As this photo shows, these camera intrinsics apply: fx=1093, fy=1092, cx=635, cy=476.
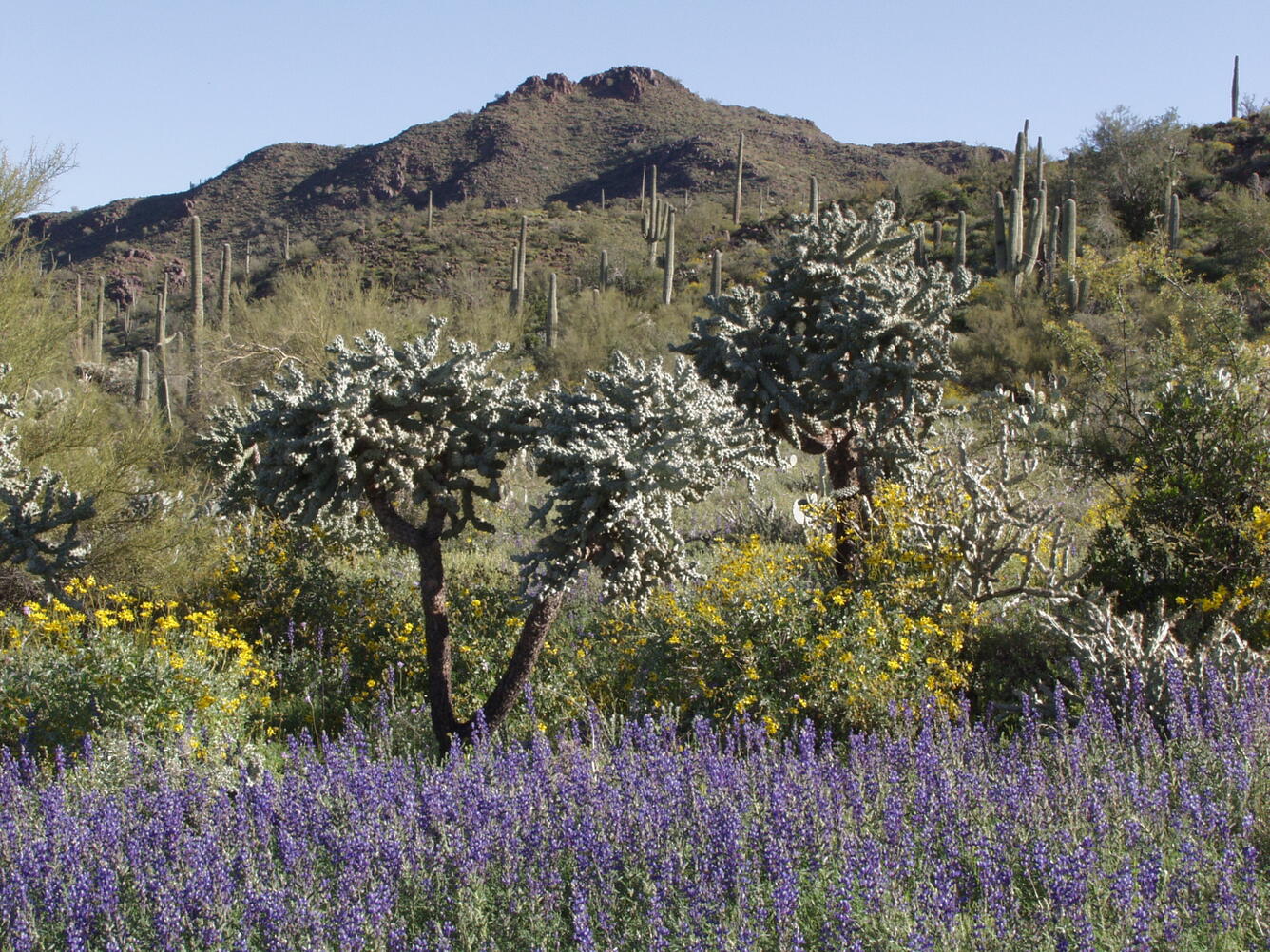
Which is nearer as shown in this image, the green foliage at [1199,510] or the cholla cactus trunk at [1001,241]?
the green foliage at [1199,510]

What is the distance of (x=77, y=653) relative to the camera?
5707 millimetres

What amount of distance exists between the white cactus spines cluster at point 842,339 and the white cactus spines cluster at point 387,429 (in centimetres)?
148

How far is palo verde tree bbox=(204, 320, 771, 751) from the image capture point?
182 inches

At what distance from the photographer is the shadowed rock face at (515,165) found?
6269cm

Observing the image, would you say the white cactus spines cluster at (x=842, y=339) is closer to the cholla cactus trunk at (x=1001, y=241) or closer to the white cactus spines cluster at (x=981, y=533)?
the white cactus spines cluster at (x=981, y=533)

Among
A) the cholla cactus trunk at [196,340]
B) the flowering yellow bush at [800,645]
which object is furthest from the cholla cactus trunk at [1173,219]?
the flowering yellow bush at [800,645]

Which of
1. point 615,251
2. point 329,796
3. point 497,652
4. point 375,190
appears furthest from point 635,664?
point 375,190

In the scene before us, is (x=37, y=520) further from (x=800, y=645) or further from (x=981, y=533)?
(x=981, y=533)

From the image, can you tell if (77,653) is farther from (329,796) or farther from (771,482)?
(771,482)

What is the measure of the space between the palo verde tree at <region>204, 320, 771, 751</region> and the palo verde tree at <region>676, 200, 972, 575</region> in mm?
763

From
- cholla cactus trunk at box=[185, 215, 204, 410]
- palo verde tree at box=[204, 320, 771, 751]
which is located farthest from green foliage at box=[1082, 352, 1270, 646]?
cholla cactus trunk at box=[185, 215, 204, 410]

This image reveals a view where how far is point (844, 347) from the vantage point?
239 inches

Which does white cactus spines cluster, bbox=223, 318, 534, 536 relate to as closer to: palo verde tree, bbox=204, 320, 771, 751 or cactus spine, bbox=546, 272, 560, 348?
palo verde tree, bbox=204, 320, 771, 751

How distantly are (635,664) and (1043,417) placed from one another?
22.3 ft
